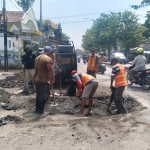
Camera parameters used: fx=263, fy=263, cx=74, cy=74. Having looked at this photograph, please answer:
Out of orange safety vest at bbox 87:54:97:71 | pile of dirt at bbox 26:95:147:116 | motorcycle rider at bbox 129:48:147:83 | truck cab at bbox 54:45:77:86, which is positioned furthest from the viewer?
truck cab at bbox 54:45:77:86

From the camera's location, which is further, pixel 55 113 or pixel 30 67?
pixel 30 67

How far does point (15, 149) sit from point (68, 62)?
727 cm

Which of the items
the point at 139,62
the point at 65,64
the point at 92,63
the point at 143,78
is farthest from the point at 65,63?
the point at 143,78

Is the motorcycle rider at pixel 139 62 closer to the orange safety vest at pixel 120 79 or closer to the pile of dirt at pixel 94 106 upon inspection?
the pile of dirt at pixel 94 106

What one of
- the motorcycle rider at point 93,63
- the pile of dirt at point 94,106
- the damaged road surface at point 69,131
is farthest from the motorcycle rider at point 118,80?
the motorcycle rider at point 93,63

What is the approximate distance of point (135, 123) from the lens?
566 cm

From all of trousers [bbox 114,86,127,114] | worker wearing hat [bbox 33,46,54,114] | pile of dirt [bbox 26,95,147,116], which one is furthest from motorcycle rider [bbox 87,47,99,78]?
worker wearing hat [bbox 33,46,54,114]

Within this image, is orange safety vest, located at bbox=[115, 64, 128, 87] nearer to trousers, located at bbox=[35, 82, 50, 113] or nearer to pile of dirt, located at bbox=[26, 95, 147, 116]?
pile of dirt, located at bbox=[26, 95, 147, 116]

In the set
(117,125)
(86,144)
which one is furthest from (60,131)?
(117,125)

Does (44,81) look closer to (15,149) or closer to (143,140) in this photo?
(15,149)

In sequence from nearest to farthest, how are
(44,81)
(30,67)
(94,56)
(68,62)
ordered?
(44,81) < (30,67) < (94,56) < (68,62)

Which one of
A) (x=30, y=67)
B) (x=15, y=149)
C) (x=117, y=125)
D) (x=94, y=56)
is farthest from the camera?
(x=94, y=56)

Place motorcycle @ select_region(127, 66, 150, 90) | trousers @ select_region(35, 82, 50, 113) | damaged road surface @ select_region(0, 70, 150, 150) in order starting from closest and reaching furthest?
1. damaged road surface @ select_region(0, 70, 150, 150)
2. trousers @ select_region(35, 82, 50, 113)
3. motorcycle @ select_region(127, 66, 150, 90)

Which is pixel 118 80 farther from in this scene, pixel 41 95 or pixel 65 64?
pixel 65 64
